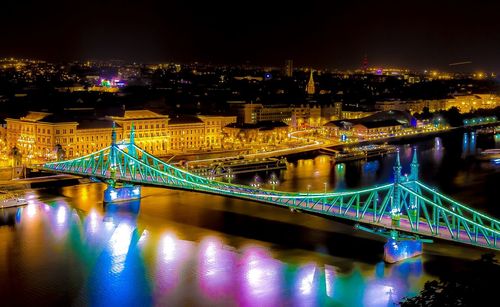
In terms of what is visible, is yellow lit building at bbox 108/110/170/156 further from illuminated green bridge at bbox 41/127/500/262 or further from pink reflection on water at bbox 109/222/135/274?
pink reflection on water at bbox 109/222/135/274

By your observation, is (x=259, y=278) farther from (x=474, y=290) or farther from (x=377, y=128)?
(x=377, y=128)

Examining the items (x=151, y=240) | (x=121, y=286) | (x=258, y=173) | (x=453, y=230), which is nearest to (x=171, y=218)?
(x=151, y=240)

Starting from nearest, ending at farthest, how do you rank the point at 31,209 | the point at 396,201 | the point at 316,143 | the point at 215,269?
the point at 215,269
the point at 396,201
the point at 31,209
the point at 316,143

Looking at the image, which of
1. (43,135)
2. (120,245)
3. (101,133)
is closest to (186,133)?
(101,133)

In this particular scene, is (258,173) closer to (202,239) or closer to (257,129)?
(257,129)

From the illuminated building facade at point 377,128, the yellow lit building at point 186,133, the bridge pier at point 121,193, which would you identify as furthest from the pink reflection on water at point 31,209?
the illuminated building facade at point 377,128

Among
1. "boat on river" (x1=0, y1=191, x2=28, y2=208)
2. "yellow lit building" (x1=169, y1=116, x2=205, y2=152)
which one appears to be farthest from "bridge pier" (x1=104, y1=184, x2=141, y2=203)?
"yellow lit building" (x1=169, y1=116, x2=205, y2=152)
